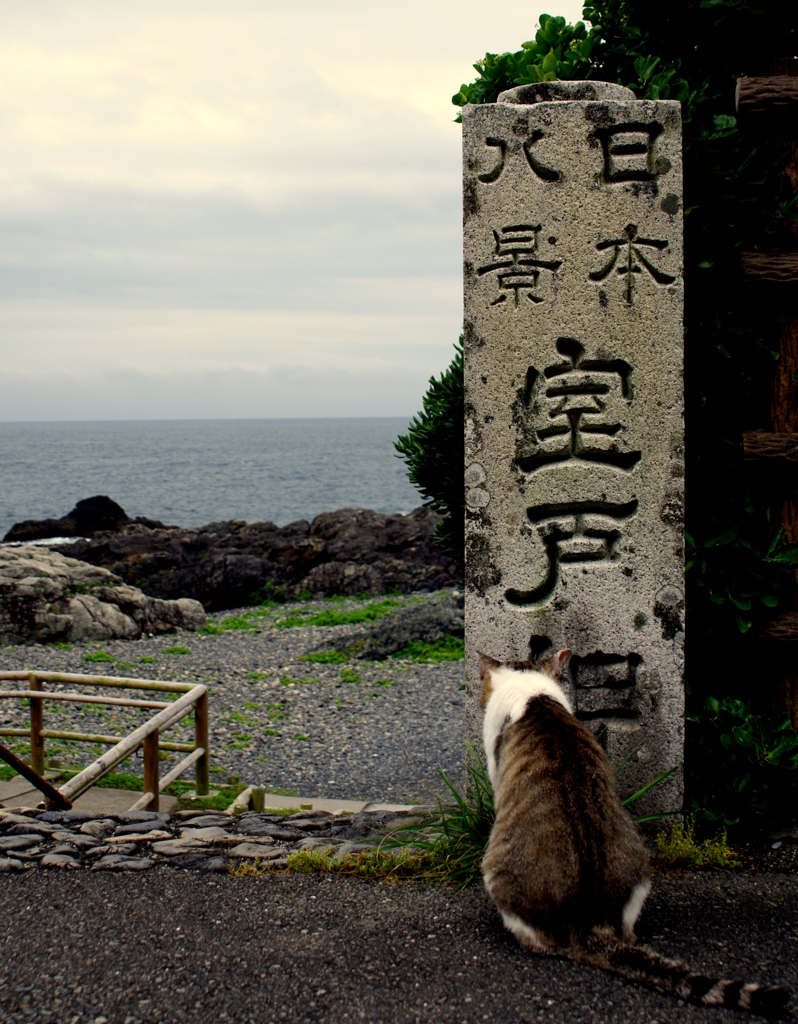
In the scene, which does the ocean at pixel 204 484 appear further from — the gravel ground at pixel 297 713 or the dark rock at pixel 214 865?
the dark rock at pixel 214 865

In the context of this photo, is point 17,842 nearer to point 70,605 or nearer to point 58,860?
point 58,860

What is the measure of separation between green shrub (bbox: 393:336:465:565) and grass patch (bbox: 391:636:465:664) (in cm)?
836

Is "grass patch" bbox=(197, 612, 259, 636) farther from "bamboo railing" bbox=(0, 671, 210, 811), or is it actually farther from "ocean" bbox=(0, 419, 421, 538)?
"ocean" bbox=(0, 419, 421, 538)

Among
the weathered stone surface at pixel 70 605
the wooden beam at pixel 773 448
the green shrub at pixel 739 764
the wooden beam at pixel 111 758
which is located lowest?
the weathered stone surface at pixel 70 605

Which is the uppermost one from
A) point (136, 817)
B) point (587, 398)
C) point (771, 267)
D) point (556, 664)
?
point (771, 267)

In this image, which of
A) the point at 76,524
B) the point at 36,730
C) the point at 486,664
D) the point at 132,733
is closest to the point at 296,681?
the point at 36,730

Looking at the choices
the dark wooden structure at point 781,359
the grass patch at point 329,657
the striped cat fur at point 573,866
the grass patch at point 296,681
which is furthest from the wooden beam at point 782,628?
the grass patch at point 329,657

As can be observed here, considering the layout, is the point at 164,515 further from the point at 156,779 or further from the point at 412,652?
the point at 156,779

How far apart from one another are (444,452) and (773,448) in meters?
2.30

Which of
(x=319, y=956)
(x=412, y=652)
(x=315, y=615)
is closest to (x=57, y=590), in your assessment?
(x=315, y=615)

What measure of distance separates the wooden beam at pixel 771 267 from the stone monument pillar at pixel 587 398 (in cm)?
45

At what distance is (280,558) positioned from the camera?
2217cm

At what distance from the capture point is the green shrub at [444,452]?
595 centimetres

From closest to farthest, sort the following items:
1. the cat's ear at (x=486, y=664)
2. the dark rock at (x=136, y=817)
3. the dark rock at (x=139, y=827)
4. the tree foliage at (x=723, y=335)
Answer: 1. the cat's ear at (x=486, y=664)
2. the tree foliage at (x=723, y=335)
3. the dark rock at (x=139, y=827)
4. the dark rock at (x=136, y=817)
